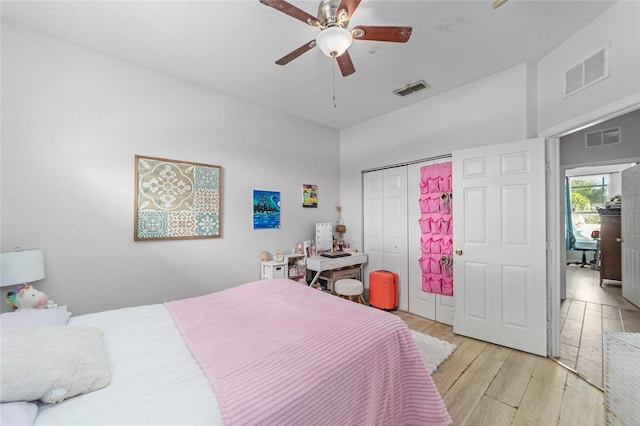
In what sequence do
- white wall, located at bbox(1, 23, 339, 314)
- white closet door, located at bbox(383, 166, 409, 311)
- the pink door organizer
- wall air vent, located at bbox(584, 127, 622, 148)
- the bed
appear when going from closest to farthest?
the bed → white wall, located at bbox(1, 23, 339, 314) → the pink door organizer → wall air vent, located at bbox(584, 127, 622, 148) → white closet door, located at bbox(383, 166, 409, 311)

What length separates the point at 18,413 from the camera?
79cm

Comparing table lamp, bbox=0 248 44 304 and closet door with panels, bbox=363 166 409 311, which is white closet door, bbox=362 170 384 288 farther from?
table lamp, bbox=0 248 44 304

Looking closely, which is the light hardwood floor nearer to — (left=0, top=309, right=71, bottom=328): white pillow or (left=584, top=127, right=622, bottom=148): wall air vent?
(left=0, top=309, right=71, bottom=328): white pillow

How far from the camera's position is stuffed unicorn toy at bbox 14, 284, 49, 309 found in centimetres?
179

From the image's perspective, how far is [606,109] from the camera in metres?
1.82

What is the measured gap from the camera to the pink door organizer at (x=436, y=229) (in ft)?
10.00

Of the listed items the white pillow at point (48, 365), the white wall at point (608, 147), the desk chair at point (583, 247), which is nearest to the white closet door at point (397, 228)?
the white wall at point (608, 147)

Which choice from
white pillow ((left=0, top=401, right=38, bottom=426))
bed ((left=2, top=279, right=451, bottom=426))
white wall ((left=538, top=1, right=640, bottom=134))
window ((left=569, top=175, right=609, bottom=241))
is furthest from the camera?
window ((left=569, top=175, right=609, bottom=241))

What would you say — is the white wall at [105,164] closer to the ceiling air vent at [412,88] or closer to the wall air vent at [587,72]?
the ceiling air vent at [412,88]

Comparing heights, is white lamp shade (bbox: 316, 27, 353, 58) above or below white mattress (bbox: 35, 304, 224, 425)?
above

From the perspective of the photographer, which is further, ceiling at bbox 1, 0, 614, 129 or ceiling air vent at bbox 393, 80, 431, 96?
ceiling air vent at bbox 393, 80, 431, 96

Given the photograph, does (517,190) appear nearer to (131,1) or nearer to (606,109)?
(606,109)

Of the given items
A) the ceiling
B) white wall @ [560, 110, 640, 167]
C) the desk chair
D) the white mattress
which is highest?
the ceiling

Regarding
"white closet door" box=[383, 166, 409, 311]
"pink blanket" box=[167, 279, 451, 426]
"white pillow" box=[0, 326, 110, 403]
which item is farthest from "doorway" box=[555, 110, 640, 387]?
"white pillow" box=[0, 326, 110, 403]
